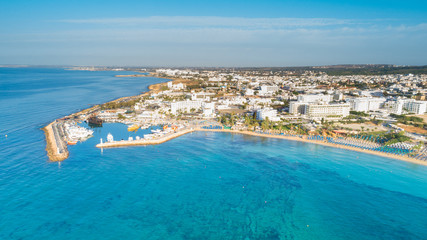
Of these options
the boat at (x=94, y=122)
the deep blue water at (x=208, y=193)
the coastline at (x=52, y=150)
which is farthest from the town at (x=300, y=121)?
the deep blue water at (x=208, y=193)

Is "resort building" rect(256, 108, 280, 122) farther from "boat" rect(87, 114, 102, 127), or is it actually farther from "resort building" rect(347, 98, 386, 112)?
"boat" rect(87, 114, 102, 127)

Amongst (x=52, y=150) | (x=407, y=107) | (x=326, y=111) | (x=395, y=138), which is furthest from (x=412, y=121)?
(x=52, y=150)

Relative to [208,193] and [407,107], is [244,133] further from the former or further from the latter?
[407,107]

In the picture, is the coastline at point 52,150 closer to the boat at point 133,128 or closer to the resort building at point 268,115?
the boat at point 133,128

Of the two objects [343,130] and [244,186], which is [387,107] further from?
[244,186]

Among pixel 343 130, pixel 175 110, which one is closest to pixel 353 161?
pixel 343 130

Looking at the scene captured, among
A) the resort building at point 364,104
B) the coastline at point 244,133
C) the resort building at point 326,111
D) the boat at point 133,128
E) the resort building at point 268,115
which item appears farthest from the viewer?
the resort building at point 364,104

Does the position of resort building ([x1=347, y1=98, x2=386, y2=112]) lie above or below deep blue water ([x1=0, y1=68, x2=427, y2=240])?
above

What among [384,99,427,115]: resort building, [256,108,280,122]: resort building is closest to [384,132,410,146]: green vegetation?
[256,108,280,122]: resort building

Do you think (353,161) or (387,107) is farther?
(387,107)
